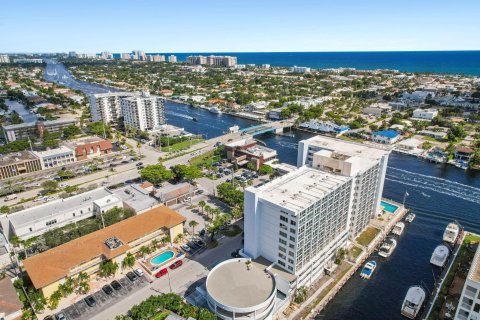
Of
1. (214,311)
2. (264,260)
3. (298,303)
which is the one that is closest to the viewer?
(214,311)

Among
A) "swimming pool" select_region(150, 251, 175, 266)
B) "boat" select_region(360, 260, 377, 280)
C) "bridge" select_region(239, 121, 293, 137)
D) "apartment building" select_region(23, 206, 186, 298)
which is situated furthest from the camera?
"bridge" select_region(239, 121, 293, 137)

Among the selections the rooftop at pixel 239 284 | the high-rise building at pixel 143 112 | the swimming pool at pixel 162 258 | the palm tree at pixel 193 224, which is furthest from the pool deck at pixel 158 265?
the high-rise building at pixel 143 112

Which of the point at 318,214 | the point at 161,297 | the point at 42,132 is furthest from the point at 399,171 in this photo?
the point at 42,132

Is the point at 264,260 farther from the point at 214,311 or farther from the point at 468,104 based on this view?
the point at 468,104

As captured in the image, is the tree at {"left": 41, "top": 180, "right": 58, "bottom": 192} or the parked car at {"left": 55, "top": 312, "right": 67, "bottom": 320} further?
the tree at {"left": 41, "top": 180, "right": 58, "bottom": 192}

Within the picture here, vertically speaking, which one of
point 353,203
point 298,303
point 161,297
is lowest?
point 298,303

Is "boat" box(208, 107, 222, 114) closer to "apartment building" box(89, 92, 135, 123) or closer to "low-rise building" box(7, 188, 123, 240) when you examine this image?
"apartment building" box(89, 92, 135, 123)

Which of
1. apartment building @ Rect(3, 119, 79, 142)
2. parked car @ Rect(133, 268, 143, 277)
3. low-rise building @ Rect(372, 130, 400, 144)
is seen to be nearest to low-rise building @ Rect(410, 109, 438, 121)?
low-rise building @ Rect(372, 130, 400, 144)
